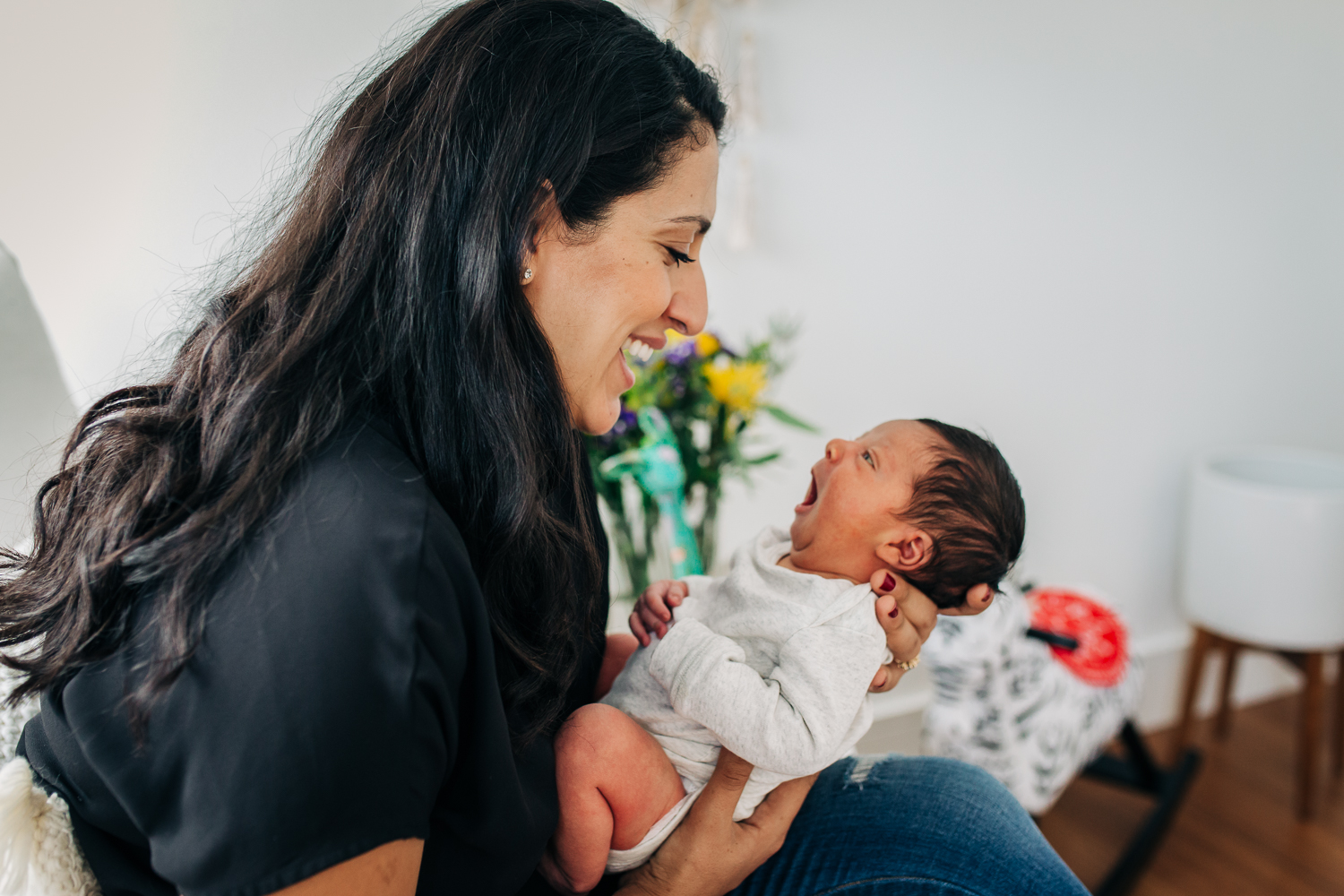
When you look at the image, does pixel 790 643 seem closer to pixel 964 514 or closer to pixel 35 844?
pixel 964 514

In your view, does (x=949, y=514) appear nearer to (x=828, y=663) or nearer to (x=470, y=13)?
(x=828, y=663)

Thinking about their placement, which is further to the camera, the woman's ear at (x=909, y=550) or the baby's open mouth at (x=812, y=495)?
the baby's open mouth at (x=812, y=495)

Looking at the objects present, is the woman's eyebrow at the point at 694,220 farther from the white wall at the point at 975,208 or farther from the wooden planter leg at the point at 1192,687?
the wooden planter leg at the point at 1192,687

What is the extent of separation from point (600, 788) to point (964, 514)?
469 mm

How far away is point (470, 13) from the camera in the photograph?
2.68 ft

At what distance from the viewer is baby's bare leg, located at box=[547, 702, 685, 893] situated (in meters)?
0.83

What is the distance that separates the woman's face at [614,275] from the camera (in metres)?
0.83

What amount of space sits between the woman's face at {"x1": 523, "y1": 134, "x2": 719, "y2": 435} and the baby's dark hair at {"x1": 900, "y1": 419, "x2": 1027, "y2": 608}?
327mm

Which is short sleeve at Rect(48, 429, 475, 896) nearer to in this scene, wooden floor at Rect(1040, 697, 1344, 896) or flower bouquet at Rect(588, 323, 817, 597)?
flower bouquet at Rect(588, 323, 817, 597)

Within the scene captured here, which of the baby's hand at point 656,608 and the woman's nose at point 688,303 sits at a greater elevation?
the woman's nose at point 688,303

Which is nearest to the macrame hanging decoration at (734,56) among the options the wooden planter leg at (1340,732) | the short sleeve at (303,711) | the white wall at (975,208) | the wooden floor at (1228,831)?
the white wall at (975,208)

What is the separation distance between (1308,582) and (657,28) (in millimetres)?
1921

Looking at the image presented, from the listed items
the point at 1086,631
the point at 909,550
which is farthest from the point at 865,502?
the point at 1086,631

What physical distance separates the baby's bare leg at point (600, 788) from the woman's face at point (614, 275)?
31 cm
